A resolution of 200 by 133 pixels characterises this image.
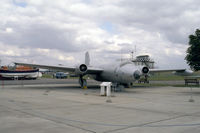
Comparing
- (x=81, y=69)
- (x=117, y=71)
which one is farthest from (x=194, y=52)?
(x=81, y=69)

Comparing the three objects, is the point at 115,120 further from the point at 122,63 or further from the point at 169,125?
the point at 122,63

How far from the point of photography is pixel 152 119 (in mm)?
7973

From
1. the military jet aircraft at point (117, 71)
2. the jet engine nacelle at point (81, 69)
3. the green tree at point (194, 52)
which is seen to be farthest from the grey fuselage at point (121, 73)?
the green tree at point (194, 52)

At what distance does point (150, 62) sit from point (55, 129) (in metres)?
108

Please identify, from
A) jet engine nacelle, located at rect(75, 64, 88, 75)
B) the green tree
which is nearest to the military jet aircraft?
jet engine nacelle, located at rect(75, 64, 88, 75)

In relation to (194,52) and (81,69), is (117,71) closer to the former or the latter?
(81,69)

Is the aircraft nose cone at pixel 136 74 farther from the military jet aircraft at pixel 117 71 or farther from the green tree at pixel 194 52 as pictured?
the green tree at pixel 194 52

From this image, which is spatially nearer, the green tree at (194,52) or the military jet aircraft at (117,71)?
the military jet aircraft at (117,71)

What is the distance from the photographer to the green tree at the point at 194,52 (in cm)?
2647

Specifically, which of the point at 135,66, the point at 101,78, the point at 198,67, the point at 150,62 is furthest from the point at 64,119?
the point at 150,62

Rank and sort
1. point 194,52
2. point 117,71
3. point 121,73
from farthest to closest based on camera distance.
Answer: point 194,52 < point 117,71 < point 121,73

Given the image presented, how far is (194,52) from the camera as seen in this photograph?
2661 centimetres

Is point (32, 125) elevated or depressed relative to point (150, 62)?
depressed

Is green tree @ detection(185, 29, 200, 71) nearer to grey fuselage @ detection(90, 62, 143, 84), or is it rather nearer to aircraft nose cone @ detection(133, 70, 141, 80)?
grey fuselage @ detection(90, 62, 143, 84)
